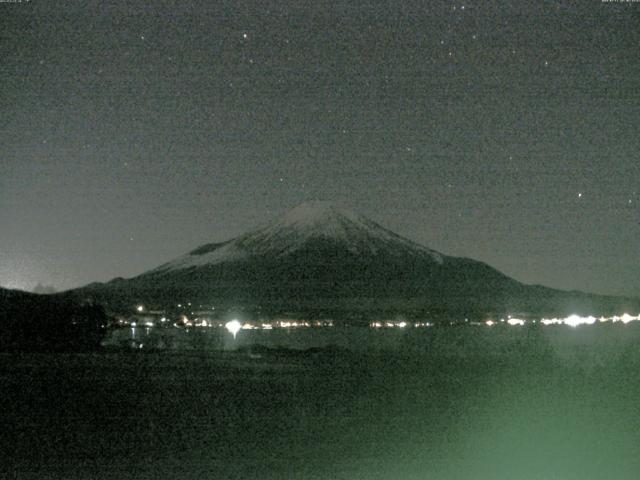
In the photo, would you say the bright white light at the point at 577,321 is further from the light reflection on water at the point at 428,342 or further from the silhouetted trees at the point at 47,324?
the silhouetted trees at the point at 47,324

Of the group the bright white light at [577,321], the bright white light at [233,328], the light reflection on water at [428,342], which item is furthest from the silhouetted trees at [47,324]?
the bright white light at [577,321]

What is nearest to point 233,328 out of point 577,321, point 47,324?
point 47,324

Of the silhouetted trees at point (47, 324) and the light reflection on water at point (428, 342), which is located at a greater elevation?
the silhouetted trees at point (47, 324)

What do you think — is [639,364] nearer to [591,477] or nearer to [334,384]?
[334,384]

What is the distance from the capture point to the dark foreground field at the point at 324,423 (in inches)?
482

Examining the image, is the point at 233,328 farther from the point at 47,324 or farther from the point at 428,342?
the point at 47,324

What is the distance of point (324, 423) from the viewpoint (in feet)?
54.0

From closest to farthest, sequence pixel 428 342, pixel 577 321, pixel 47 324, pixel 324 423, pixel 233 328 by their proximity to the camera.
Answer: pixel 324 423
pixel 47 324
pixel 428 342
pixel 233 328
pixel 577 321

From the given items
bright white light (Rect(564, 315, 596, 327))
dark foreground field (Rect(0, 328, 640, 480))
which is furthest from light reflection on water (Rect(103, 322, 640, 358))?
bright white light (Rect(564, 315, 596, 327))

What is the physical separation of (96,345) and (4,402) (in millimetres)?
32752

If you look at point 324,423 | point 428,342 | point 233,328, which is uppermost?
point 233,328

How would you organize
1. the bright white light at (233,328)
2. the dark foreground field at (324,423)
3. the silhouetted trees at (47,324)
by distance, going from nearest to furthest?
the dark foreground field at (324,423), the silhouetted trees at (47,324), the bright white light at (233,328)

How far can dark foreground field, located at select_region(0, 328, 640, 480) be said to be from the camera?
12234 millimetres

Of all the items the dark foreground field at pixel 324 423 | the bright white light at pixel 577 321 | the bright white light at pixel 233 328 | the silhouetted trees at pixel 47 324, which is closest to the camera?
the dark foreground field at pixel 324 423
